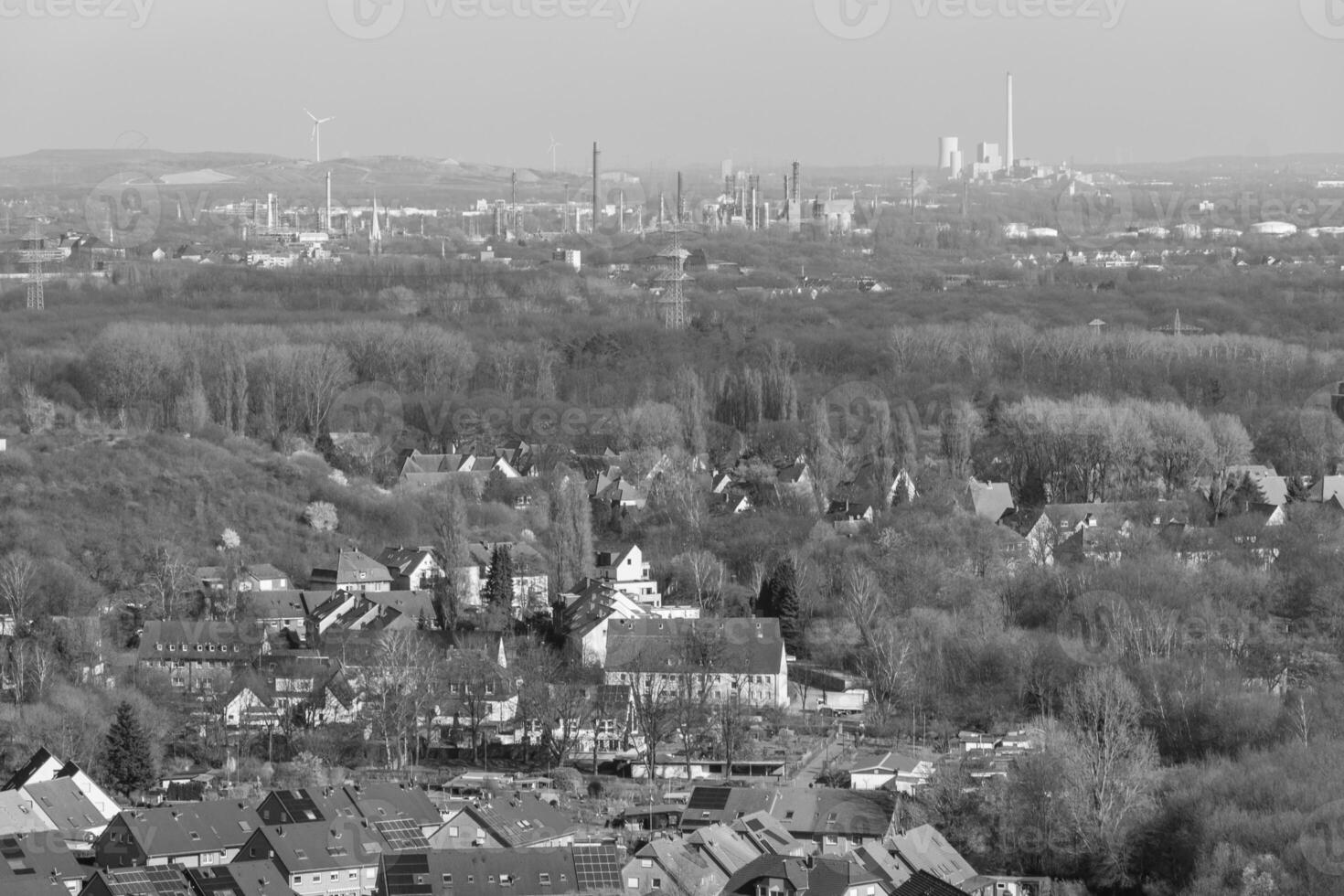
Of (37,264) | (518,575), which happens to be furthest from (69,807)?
(37,264)

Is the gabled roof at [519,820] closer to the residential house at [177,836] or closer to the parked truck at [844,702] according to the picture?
the residential house at [177,836]

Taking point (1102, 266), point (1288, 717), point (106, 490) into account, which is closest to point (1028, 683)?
point (1288, 717)

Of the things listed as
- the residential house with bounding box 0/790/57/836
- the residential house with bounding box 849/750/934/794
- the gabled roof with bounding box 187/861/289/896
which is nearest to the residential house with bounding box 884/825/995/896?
the residential house with bounding box 849/750/934/794

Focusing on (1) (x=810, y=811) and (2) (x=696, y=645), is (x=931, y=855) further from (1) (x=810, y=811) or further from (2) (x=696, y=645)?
(2) (x=696, y=645)

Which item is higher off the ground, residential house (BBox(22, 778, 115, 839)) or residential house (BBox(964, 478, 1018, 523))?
residential house (BBox(964, 478, 1018, 523))

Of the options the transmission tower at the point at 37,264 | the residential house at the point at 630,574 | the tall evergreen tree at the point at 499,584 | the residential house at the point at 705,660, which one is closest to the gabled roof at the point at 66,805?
the residential house at the point at 705,660

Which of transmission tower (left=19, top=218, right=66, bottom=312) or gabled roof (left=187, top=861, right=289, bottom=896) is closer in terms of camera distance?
gabled roof (left=187, top=861, right=289, bottom=896)

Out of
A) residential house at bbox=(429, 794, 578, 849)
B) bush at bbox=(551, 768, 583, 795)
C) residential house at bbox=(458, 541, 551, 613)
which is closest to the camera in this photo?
residential house at bbox=(429, 794, 578, 849)

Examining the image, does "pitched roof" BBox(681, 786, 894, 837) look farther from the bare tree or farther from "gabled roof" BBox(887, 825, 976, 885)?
the bare tree
